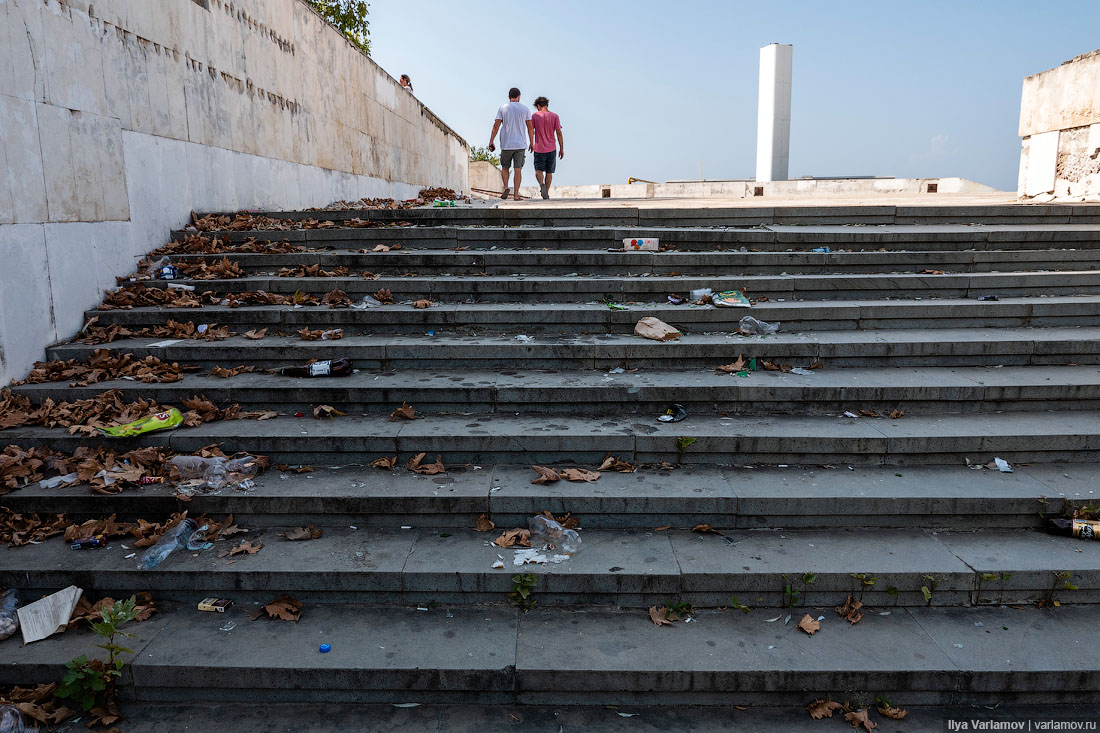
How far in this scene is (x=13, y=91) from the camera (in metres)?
4.96

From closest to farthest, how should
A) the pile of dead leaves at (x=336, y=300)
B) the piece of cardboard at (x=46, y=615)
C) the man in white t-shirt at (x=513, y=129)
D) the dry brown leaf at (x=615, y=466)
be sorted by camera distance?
the piece of cardboard at (x=46, y=615) < the dry brown leaf at (x=615, y=466) < the pile of dead leaves at (x=336, y=300) < the man in white t-shirt at (x=513, y=129)

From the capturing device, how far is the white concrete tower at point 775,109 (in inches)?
998

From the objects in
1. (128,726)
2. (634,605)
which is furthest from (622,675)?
(128,726)

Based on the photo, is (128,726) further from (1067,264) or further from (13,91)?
(1067,264)

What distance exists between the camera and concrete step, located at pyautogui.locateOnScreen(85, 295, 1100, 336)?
19.3ft

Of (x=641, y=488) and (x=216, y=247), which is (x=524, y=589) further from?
(x=216, y=247)

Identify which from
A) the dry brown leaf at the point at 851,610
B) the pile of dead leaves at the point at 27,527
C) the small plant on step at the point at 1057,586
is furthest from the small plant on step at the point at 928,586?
the pile of dead leaves at the point at 27,527

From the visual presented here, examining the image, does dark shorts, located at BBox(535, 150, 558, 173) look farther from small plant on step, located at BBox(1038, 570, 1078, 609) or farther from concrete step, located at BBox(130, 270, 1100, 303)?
small plant on step, located at BBox(1038, 570, 1078, 609)

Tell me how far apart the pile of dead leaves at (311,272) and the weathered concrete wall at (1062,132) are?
9.37 meters

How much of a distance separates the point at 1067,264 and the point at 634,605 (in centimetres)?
627

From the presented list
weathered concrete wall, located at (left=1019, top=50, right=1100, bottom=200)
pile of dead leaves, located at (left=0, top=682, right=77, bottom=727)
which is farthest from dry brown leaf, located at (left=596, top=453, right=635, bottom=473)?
weathered concrete wall, located at (left=1019, top=50, right=1100, bottom=200)

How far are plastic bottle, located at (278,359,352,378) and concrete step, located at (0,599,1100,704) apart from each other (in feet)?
7.16

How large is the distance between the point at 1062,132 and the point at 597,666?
10.1m

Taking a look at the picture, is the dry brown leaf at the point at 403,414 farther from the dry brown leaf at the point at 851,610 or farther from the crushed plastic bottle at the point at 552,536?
the dry brown leaf at the point at 851,610
